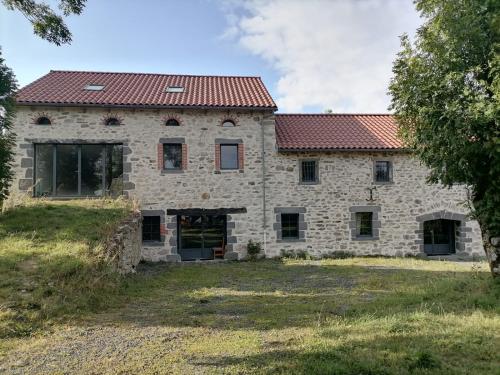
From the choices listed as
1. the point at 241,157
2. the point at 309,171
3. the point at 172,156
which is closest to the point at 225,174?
the point at 241,157

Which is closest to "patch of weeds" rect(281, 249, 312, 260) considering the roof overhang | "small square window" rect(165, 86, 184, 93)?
the roof overhang

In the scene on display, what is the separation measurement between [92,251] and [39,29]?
4.49 m

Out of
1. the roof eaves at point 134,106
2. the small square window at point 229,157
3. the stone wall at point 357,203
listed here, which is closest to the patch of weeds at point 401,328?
the stone wall at point 357,203

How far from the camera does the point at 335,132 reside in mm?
15648

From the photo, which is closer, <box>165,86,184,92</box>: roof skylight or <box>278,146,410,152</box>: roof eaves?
<box>278,146,410,152</box>: roof eaves

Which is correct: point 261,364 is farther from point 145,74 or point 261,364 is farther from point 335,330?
point 145,74

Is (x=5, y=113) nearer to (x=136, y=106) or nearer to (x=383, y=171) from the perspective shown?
(x=136, y=106)

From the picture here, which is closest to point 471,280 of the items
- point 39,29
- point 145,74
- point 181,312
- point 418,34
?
point 418,34

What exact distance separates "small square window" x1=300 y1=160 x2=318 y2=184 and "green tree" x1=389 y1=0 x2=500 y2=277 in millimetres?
7233

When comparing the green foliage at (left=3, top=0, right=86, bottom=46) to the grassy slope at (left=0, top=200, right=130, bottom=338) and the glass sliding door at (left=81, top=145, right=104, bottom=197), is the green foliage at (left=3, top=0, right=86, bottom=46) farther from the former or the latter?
the glass sliding door at (left=81, top=145, right=104, bottom=197)

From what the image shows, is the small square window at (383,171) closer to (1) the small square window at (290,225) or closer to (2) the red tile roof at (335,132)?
(2) the red tile roof at (335,132)

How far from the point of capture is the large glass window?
1348 centimetres

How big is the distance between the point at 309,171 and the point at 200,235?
5.30 meters

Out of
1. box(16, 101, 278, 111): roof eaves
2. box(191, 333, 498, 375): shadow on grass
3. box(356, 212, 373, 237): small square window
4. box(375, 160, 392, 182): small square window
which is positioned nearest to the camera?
box(191, 333, 498, 375): shadow on grass
